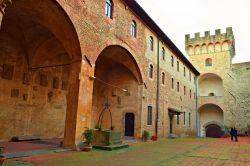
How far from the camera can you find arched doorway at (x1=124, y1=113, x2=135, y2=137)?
1629cm

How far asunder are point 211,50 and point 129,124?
69.9 ft

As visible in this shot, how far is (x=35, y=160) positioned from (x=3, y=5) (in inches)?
185

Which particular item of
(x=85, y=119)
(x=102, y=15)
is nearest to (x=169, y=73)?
(x=102, y=15)

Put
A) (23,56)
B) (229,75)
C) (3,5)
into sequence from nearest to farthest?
(3,5) < (23,56) < (229,75)

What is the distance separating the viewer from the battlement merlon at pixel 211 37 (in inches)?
1220

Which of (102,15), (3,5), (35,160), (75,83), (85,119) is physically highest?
(102,15)

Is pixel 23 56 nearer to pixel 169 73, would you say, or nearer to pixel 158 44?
pixel 158 44

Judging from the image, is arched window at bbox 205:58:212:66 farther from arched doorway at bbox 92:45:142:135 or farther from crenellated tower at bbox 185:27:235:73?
arched doorway at bbox 92:45:142:135

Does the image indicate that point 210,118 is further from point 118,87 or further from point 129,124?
point 118,87

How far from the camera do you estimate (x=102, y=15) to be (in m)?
12.1

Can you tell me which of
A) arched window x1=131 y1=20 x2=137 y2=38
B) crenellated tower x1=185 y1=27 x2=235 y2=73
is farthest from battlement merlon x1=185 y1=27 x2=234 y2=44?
arched window x1=131 y1=20 x2=137 y2=38

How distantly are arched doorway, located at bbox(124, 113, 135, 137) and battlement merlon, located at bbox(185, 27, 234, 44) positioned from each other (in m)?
21.3

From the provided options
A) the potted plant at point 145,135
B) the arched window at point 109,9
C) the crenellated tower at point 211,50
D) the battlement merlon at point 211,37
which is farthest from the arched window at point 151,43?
the battlement merlon at point 211,37

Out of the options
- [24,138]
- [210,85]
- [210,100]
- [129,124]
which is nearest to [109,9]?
[129,124]
